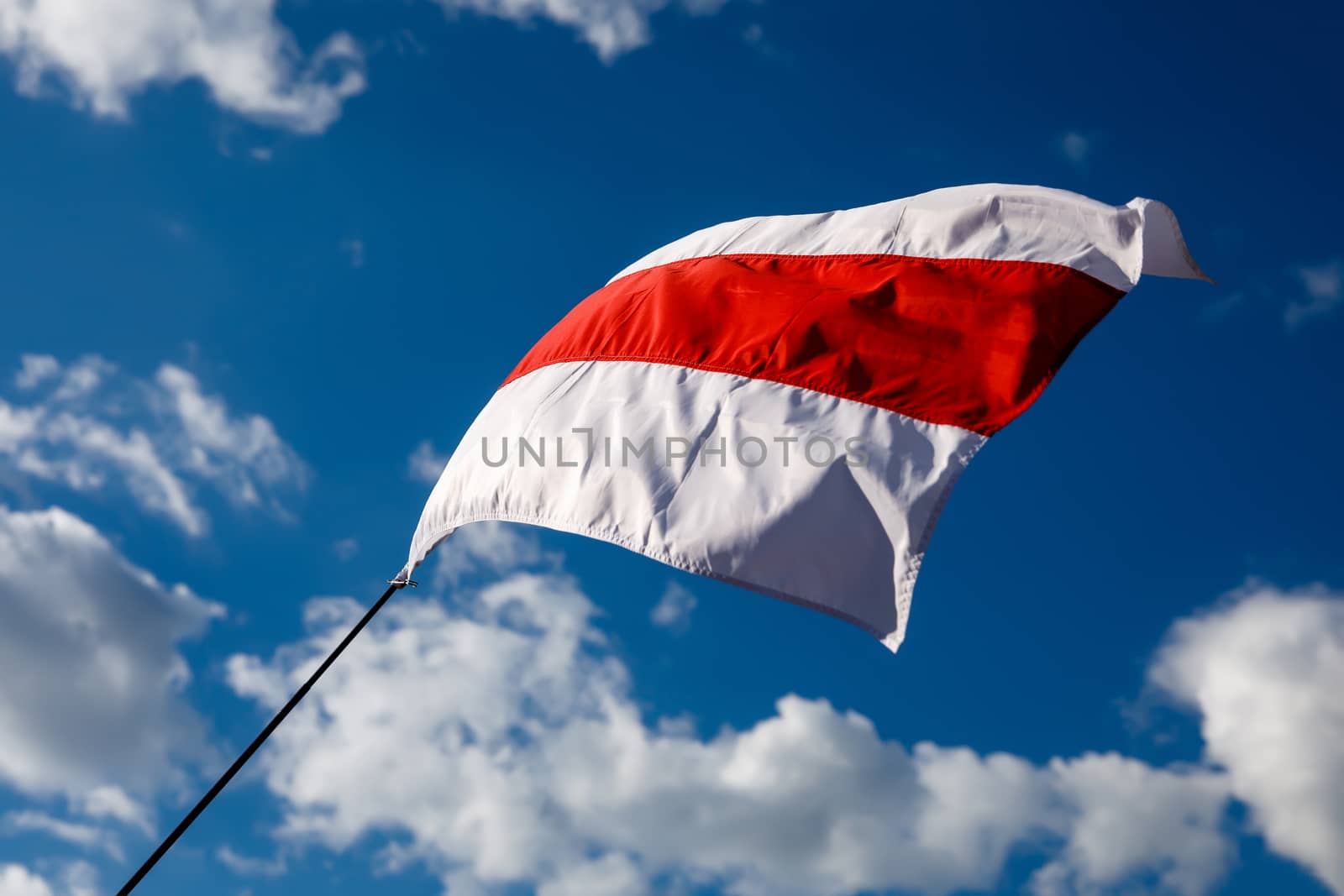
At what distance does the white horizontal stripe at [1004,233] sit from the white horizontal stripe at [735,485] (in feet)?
8.34

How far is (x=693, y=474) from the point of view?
30.1 feet

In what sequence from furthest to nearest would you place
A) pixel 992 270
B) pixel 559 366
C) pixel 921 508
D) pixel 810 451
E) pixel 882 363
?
pixel 559 366
pixel 992 270
pixel 882 363
pixel 810 451
pixel 921 508

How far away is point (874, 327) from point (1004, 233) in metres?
1.88

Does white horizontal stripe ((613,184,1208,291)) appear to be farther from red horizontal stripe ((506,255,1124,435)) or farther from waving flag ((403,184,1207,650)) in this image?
red horizontal stripe ((506,255,1124,435))

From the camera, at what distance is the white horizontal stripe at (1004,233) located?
35.1ft

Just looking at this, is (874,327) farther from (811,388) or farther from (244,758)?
(244,758)

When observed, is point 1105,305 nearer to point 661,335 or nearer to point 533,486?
point 661,335

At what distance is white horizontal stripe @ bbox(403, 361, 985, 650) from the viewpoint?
27.2 ft

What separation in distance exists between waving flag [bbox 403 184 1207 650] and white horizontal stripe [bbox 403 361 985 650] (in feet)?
0.05

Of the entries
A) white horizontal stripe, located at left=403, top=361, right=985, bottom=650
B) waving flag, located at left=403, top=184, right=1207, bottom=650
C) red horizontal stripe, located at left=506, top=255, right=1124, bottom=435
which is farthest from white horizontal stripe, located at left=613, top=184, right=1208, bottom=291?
white horizontal stripe, located at left=403, top=361, right=985, bottom=650

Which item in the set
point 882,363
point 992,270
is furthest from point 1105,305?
point 882,363

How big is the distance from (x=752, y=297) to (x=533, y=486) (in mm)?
2955

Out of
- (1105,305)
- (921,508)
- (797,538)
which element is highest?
(1105,305)

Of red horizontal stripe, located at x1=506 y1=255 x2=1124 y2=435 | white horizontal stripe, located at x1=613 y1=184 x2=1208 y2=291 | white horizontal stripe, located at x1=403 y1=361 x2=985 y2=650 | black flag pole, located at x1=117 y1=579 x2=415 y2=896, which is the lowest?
black flag pole, located at x1=117 y1=579 x2=415 y2=896
